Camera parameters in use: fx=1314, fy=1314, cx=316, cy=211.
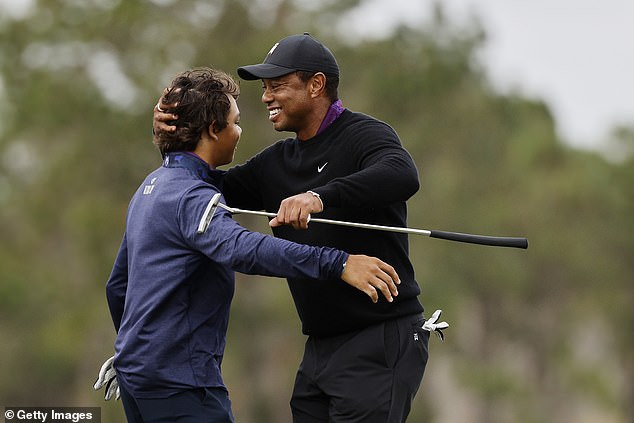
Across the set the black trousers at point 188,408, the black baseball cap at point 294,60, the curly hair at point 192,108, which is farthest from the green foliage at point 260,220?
the black trousers at point 188,408

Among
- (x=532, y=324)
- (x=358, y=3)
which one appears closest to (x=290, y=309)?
(x=358, y=3)

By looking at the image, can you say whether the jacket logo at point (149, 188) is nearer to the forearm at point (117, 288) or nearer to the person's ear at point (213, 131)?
the person's ear at point (213, 131)

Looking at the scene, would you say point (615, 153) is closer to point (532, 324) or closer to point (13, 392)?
point (532, 324)

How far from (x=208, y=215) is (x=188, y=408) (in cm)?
86

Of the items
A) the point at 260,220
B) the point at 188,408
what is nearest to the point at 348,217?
the point at 188,408

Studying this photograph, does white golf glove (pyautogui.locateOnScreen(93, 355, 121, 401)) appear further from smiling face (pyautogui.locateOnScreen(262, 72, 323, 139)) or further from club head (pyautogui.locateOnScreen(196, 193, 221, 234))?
smiling face (pyautogui.locateOnScreen(262, 72, 323, 139))

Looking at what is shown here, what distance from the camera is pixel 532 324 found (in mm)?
48031

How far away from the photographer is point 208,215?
5602 mm

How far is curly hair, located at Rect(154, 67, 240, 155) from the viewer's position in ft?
19.9

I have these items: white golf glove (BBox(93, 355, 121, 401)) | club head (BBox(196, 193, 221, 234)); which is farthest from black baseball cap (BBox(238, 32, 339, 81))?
white golf glove (BBox(93, 355, 121, 401))

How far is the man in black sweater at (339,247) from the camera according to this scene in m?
6.18

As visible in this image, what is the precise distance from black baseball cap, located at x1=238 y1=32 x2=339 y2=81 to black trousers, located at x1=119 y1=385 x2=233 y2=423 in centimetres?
155

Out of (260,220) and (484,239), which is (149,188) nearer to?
(484,239)

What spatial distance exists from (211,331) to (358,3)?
30107mm
